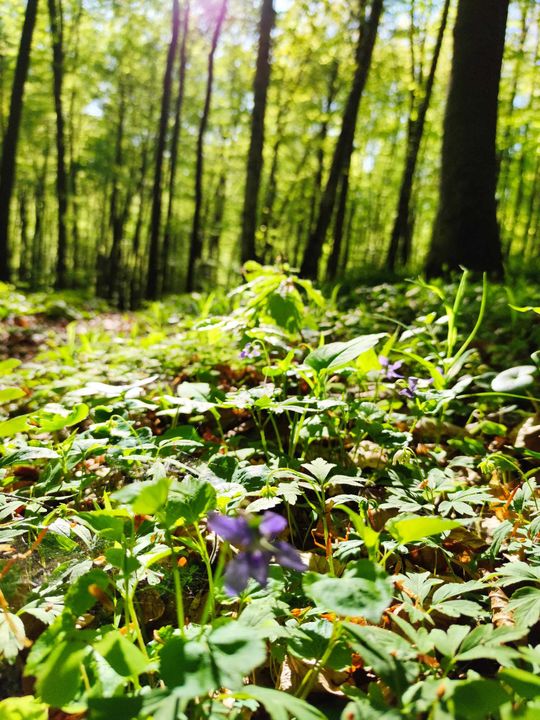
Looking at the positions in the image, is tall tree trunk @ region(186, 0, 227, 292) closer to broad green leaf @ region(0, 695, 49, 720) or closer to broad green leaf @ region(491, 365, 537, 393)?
broad green leaf @ region(491, 365, 537, 393)

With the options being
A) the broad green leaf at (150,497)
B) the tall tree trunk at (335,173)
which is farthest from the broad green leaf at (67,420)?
the tall tree trunk at (335,173)

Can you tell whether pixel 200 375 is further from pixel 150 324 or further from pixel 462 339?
pixel 150 324

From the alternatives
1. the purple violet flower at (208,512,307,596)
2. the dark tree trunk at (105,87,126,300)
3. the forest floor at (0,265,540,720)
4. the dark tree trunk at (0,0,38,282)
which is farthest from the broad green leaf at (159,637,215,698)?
the dark tree trunk at (105,87,126,300)

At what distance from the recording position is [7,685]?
1.03m

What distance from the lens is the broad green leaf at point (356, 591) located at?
77 cm

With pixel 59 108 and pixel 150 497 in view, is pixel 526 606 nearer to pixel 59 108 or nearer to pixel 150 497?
pixel 150 497

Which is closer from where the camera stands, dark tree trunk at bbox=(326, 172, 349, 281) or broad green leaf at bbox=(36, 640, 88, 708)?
broad green leaf at bbox=(36, 640, 88, 708)

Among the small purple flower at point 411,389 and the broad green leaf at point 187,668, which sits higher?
the small purple flower at point 411,389

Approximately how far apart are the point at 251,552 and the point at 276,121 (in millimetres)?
17605

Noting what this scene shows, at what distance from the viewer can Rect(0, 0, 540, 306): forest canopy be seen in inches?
213

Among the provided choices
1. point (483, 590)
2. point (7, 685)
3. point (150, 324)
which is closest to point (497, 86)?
point (150, 324)

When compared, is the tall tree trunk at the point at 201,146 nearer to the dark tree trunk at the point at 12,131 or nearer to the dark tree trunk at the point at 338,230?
the dark tree trunk at the point at 338,230

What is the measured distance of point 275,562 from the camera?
119 cm

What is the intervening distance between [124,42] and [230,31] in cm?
481
